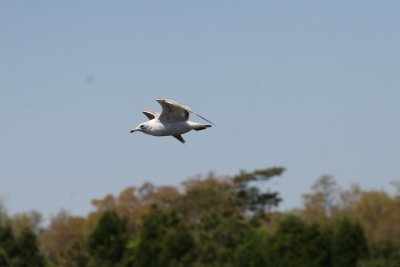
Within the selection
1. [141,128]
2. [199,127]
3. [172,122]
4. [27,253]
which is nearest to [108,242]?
[27,253]

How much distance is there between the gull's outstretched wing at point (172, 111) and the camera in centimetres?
1923

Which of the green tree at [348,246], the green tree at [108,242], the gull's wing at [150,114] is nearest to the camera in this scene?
the gull's wing at [150,114]

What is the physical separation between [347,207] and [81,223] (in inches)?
1051

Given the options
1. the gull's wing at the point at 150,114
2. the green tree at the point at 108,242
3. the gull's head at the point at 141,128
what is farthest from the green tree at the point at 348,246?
the gull's head at the point at 141,128

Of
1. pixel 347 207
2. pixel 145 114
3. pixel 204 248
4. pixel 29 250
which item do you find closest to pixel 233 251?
pixel 204 248

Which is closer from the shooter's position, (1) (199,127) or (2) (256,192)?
(1) (199,127)

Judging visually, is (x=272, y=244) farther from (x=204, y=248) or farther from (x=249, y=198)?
(x=249, y=198)

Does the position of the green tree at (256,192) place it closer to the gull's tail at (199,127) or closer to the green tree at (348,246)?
the green tree at (348,246)

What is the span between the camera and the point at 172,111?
19594mm

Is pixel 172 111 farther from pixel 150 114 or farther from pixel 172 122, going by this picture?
pixel 150 114

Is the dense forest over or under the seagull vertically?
over

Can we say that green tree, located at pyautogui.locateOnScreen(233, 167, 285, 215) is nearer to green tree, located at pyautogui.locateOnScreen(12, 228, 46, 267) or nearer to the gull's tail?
green tree, located at pyautogui.locateOnScreen(12, 228, 46, 267)

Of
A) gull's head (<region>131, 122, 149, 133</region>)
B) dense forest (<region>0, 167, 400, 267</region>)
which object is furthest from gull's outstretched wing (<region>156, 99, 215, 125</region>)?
dense forest (<region>0, 167, 400, 267</region>)

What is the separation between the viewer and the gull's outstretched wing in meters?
19.2
